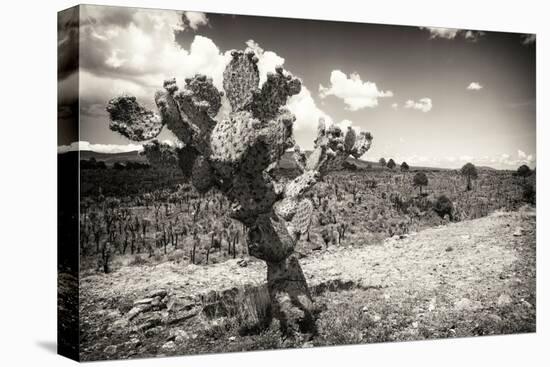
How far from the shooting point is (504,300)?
12.9 metres

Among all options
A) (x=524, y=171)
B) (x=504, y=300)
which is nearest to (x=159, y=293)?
(x=504, y=300)

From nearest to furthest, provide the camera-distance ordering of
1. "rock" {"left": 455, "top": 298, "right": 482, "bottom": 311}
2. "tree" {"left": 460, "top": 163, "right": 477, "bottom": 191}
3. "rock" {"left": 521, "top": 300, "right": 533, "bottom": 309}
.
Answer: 1. "rock" {"left": 455, "top": 298, "right": 482, "bottom": 311}
2. "tree" {"left": 460, "top": 163, "right": 477, "bottom": 191}
3. "rock" {"left": 521, "top": 300, "right": 533, "bottom": 309}

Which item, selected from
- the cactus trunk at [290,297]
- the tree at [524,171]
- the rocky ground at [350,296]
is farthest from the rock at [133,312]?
the tree at [524,171]

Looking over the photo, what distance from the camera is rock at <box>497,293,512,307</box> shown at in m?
12.9

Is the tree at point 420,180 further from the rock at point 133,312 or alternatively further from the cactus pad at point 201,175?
the rock at point 133,312

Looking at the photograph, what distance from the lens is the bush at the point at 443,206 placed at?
1280 centimetres

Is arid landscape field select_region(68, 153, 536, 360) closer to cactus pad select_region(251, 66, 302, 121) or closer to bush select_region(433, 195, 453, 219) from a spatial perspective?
bush select_region(433, 195, 453, 219)

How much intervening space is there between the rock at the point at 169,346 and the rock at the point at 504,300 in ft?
15.6

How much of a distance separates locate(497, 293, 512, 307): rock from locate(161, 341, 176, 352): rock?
475cm

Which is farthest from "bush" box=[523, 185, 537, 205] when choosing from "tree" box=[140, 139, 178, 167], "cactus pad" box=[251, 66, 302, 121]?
"tree" box=[140, 139, 178, 167]

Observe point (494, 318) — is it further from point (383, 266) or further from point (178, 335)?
point (178, 335)

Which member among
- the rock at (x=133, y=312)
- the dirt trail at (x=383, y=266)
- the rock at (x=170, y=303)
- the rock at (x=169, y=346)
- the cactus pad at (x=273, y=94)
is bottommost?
the rock at (x=169, y=346)

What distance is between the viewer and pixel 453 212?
12875 mm

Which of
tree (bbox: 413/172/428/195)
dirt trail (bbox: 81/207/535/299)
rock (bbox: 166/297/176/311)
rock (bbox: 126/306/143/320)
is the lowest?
rock (bbox: 126/306/143/320)
